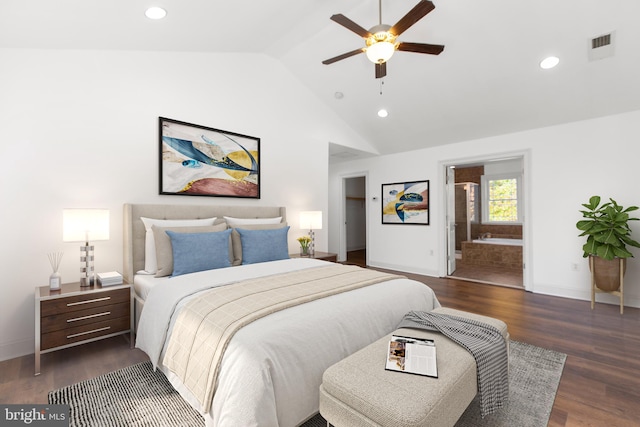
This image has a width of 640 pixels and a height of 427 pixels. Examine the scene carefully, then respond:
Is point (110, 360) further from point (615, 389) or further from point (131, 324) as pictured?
point (615, 389)

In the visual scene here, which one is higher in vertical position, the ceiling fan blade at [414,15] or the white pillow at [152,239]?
the ceiling fan blade at [414,15]

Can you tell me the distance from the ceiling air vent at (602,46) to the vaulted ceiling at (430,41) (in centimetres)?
3

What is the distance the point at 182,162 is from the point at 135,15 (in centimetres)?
139

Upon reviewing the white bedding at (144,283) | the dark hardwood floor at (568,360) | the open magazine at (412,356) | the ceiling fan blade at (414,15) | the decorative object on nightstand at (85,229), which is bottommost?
the dark hardwood floor at (568,360)

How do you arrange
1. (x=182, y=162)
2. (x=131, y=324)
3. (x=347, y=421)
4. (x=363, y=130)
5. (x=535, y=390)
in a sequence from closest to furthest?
(x=347, y=421) < (x=535, y=390) < (x=131, y=324) < (x=182, y=162) < (x=363, y=130)

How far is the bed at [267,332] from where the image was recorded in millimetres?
1336

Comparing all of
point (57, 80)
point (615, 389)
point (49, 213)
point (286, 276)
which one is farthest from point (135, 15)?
point (615, 389)

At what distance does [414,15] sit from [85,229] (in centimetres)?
310

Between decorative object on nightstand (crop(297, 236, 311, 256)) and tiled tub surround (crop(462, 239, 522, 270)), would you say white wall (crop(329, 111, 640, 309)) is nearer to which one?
tiled tub surround (crop(462, 239, 522, 270))

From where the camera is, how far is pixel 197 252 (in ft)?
8.84

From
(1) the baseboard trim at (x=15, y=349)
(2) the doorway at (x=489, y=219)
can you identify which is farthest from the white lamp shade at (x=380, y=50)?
(2) the doorway at (x=489, y=219)

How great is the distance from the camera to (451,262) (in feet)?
18.3

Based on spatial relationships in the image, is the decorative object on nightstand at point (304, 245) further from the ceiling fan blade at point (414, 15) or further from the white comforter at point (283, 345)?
the ceiling fan blade at point (414, 15)

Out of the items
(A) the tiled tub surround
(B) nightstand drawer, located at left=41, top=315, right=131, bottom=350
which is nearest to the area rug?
(B) nightstand drawer, located at left=41, top=315, right=131, bottom=350
